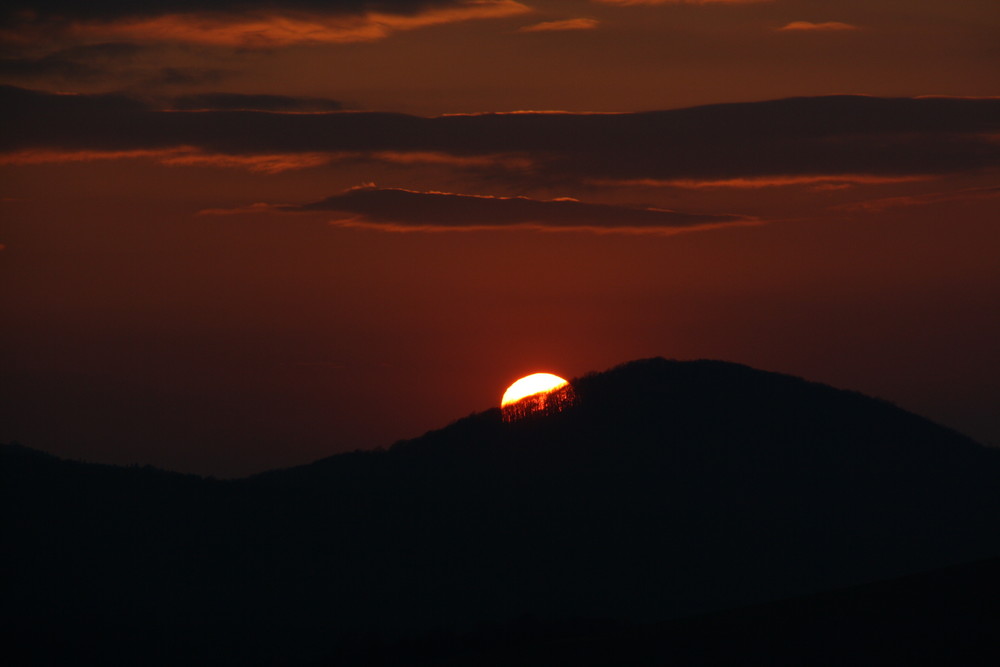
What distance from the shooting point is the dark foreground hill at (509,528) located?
37.5 metres

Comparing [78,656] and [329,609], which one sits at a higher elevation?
[329,609]

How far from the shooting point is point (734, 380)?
55.2 metres

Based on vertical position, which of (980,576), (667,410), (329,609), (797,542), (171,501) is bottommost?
(980,576)

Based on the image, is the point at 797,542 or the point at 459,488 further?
the point at 459,488

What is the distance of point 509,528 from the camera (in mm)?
44969

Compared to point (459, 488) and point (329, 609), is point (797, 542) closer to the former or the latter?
point (459, 488)

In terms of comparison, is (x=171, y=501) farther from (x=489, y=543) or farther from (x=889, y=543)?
(x=889, y=543)

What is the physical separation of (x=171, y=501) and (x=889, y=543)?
2802cm

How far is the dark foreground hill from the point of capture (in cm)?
3747

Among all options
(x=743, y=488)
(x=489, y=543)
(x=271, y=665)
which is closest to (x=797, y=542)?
(x=743, y=488)

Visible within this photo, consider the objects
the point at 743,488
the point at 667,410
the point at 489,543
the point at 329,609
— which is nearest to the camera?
the point at 329,609

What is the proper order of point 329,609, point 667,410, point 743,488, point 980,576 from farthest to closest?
point 667,410, point 743,488, point 329,609, point 980,576

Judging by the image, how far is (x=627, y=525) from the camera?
147ft


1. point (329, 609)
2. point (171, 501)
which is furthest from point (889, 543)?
point (171, 501)
